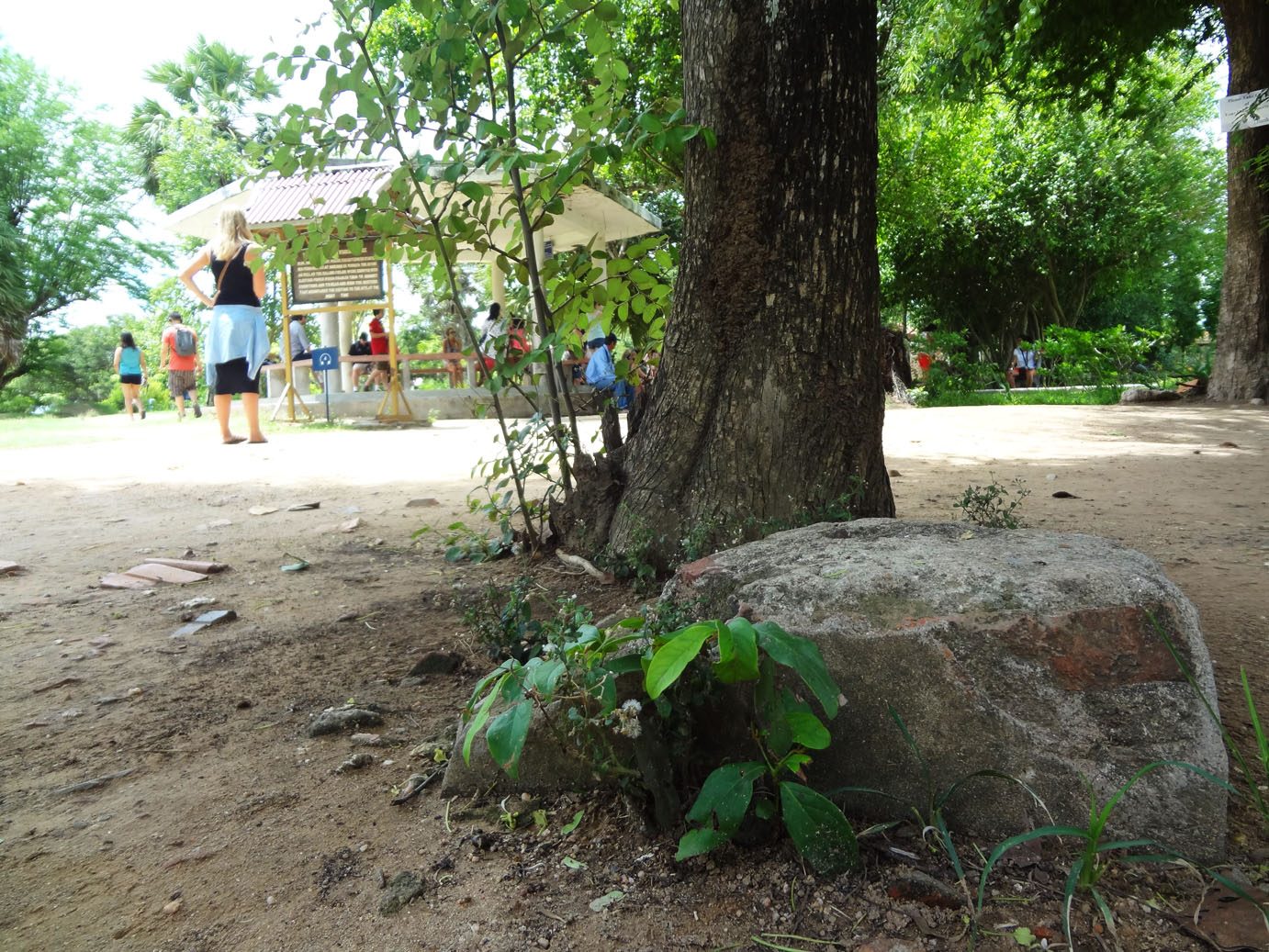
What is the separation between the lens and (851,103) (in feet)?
10.0

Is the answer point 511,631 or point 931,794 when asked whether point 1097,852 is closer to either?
point 931,794

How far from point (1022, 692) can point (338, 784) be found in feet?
4.77

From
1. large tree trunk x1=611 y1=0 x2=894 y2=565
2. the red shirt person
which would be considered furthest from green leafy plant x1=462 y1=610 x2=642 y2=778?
the red shirt person

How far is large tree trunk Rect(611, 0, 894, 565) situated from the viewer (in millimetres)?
3031

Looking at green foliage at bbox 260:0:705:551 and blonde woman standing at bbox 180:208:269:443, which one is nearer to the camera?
green foliage at bbox 260:0:705:551

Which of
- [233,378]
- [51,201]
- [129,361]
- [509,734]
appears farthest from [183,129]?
[509,734]

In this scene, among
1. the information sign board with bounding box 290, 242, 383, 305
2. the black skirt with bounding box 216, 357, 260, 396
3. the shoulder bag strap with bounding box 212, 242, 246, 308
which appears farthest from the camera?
the information sign board with bounding box 290, 242, 383, 305

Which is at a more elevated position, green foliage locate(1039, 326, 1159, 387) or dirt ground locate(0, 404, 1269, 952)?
green foliage locate(1039, 326, 1159, 387)

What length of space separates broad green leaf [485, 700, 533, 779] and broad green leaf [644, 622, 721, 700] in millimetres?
249

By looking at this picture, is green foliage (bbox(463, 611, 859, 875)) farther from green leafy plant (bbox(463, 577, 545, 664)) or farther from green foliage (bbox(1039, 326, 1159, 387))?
green foliage (bbox(1039, 326, 1159, 387))

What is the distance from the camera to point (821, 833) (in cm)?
149

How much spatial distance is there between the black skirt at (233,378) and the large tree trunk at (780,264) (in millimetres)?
6373

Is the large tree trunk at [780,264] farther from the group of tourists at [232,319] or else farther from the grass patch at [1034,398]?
the grass patch at [1034,398]

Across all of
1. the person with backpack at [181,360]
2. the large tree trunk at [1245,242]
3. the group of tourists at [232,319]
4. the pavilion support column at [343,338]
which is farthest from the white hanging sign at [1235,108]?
the person with backpack at [181,360]
